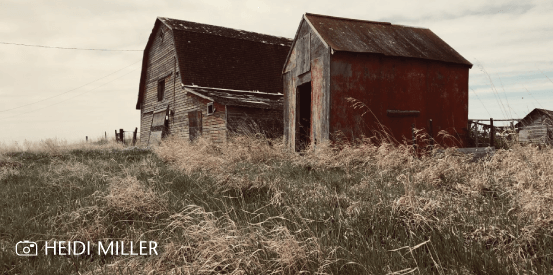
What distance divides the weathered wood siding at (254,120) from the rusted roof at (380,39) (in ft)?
18.2

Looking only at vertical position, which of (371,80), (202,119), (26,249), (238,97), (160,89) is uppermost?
(160,89)

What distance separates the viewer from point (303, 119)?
1107cm

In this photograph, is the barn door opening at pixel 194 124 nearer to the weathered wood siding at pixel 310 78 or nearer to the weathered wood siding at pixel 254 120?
the weathered wood siding at pixel 254 120

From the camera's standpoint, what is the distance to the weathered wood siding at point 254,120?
587 inches

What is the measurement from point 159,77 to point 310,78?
12660 mm

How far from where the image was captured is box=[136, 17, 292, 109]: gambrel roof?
57.8 ft

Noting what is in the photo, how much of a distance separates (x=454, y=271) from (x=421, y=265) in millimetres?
198

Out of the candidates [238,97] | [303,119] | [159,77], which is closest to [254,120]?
[238,97]

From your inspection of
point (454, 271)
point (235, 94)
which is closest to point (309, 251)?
point (454, 271)

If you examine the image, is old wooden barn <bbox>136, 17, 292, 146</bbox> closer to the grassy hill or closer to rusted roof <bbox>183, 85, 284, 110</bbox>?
rusted roof <bbox>183, 85, 284, 110</bbox>

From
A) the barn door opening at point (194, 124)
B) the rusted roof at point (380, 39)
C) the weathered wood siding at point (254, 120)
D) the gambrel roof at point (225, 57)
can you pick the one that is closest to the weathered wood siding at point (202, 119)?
the barn door opening at point (194, 124)

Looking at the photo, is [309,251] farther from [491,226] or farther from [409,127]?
[409,127]

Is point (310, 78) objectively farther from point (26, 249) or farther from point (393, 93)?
point (26, 249)

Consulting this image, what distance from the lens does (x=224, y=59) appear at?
18734 millimetres
